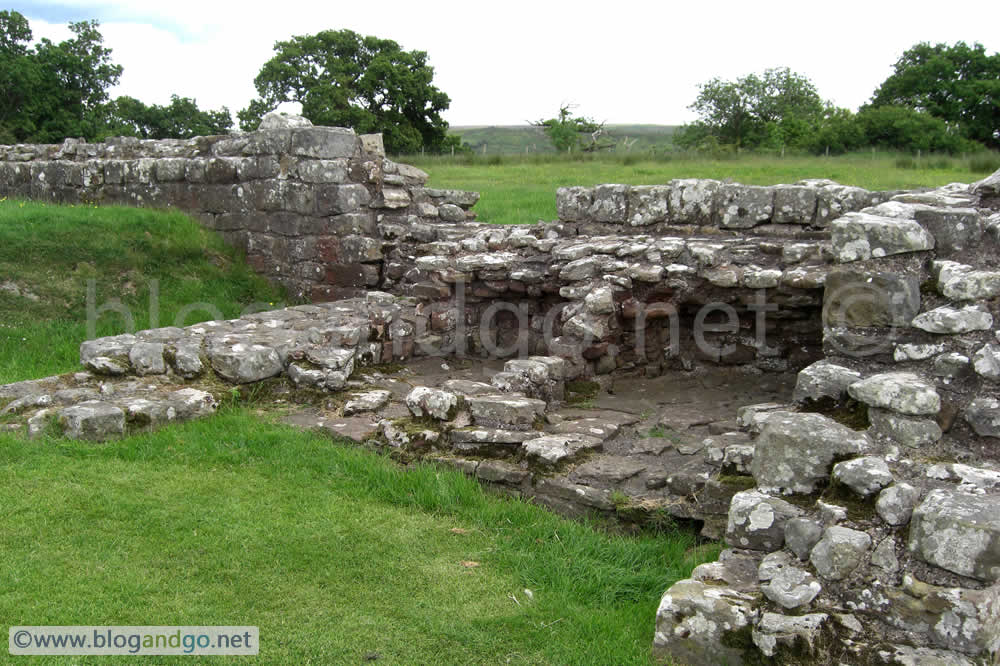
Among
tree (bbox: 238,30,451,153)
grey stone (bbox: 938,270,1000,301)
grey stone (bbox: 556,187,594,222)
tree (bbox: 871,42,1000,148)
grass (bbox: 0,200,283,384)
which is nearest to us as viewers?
grey stone (bbox: 938,270,1000,301)

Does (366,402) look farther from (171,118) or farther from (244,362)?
(171,118)

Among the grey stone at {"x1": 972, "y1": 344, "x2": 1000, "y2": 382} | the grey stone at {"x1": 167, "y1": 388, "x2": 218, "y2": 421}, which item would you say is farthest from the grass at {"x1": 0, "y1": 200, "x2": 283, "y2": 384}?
the grey stone at {"x1": 972, "y1": 344, "x2": 1000, "y2": 382}

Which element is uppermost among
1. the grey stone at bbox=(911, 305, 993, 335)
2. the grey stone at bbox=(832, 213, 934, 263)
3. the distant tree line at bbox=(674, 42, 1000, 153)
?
the distant tree line at bbox=(674, 42, 1000, 153)

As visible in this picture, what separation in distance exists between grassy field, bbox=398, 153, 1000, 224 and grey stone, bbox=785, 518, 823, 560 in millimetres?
8666

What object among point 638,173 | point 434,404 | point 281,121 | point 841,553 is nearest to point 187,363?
point 434,404

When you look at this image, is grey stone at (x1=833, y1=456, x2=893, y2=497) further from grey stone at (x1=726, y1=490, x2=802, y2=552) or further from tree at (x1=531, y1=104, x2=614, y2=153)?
tree at (x1=531, y1=104, x2=614, y2=153)

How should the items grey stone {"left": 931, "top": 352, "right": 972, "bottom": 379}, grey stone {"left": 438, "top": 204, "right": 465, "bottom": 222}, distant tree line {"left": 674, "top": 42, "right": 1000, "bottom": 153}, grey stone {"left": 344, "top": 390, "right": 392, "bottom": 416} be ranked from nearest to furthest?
grey stone {"left": 931, "top": 352, "right": 972, "bottom": 379} → grey stone {"left": 344, "top": 390, "right": 392, "bottom": 416} → grey stone {"left": 438, "top": 204, "right": 465, "bottom": 222} → distant tree line {"left": 674, "top": 42, "right": 1000, "bottom": 153}

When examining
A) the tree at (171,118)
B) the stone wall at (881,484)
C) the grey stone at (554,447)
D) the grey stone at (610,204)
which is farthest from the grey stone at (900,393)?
the tree at (171,118)

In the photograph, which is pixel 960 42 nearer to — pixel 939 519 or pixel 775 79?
pixel 775 79

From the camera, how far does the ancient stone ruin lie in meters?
3.78

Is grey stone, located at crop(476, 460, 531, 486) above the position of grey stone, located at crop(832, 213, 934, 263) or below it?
below

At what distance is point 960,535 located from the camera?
363cm

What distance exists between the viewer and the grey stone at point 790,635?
3572mm

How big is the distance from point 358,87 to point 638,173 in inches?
1020
